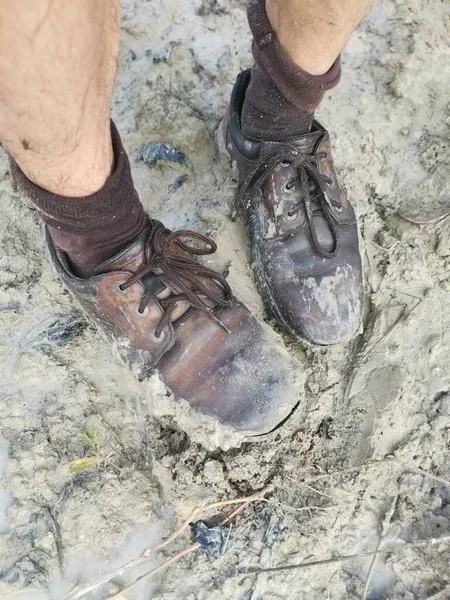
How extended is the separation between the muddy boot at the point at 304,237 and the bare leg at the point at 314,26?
10.2 inches

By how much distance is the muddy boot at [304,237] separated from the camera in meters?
1.50

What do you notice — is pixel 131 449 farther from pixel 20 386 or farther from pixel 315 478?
pixel 315 478

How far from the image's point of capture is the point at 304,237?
1.57 meters

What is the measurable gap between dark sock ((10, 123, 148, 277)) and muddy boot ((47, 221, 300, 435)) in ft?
0.12

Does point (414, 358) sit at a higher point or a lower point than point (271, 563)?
higher

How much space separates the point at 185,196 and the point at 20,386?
33.4 inches

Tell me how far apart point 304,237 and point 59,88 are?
858mm

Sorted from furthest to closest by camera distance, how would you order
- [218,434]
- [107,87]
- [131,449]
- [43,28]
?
[131,449]
[218,434]
[107,87]
[43,28]

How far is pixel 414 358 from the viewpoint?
1488 millimetres

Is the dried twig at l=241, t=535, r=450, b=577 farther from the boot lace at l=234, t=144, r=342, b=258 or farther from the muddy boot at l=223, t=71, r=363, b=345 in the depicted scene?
the boot lace at l=234, t=144, r=342, b=258

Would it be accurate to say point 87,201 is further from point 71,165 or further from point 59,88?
point 59,88

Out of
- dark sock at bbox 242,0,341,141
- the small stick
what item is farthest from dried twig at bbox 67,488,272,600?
dark sock at bbox 242,0,341,141

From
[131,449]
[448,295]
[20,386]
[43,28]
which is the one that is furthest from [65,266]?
[448,295]

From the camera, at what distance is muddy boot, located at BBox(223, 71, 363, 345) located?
1.50m
